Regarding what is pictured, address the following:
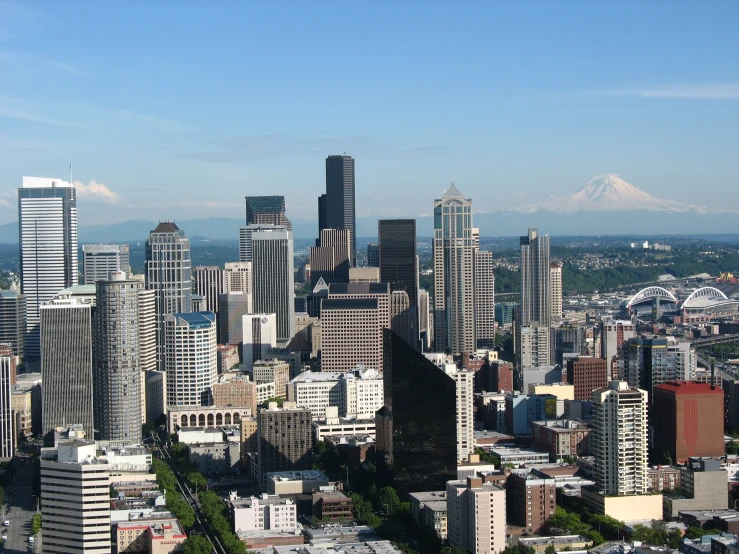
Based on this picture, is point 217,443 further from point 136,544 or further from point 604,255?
point 604,255

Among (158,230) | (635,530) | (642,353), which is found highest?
(158,230)

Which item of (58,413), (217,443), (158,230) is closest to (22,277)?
(158,230)

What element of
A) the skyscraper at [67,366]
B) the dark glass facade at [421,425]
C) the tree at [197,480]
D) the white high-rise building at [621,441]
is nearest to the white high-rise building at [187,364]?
the skyscraper at [67,366]

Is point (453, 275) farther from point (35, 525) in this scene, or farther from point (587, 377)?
point (35, 525)

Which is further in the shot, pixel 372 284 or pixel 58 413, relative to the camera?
pixel 372 284

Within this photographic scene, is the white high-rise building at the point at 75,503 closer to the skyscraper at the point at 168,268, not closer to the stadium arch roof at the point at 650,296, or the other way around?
the skyscraper at the point at 168,268

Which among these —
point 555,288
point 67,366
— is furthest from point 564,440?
point 555,288
